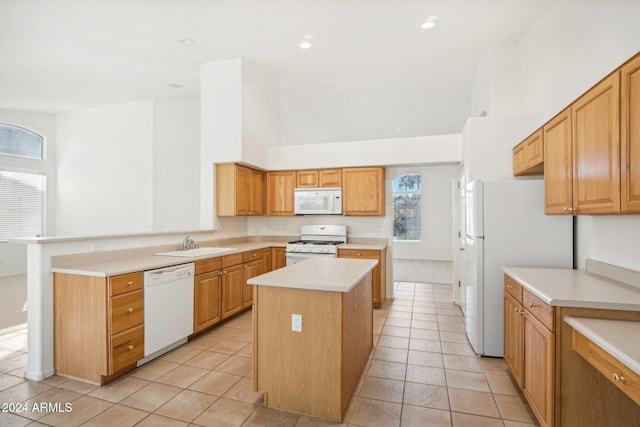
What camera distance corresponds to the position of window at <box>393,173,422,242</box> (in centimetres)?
948

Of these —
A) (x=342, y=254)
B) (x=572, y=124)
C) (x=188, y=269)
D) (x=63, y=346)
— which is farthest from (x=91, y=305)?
(x=572, y=124)

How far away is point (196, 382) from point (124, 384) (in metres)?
0.56

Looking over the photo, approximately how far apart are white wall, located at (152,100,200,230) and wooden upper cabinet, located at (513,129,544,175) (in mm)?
5239

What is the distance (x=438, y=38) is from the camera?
3.70m

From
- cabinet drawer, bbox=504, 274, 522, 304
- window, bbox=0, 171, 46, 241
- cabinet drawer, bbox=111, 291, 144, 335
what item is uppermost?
window, bbox=0, 171, 46, 241

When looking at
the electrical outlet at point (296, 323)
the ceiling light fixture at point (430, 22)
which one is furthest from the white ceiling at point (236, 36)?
the electrical outlet at point (296, 323)

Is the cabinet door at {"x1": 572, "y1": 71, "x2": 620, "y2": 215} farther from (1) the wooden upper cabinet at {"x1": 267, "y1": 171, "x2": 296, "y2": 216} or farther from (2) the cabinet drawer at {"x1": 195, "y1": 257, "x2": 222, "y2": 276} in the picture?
(1) the wooden upper cabinet at {"x1": 267, "y1": 171, "x2": 296, "y2": 216}

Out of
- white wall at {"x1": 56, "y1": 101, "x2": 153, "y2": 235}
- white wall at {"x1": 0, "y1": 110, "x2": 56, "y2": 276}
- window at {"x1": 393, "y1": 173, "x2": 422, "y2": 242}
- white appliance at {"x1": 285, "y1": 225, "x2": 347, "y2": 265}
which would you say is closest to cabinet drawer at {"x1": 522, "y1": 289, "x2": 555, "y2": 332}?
white appliance at {"x1": 285, "y1": 225, "x2": 347, "y2": 265}

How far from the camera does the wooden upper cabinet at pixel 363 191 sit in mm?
4832

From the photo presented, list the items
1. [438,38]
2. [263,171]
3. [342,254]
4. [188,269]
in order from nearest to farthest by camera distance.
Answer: [188,269], [438,38], [342,254], [263,171]

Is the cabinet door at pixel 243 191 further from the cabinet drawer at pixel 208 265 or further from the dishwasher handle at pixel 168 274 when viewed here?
the dishwasher handle at pixel 168 274

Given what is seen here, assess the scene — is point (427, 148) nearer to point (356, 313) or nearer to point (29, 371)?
point (356, 313)

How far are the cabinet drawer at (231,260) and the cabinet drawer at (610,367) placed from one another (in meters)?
3.28

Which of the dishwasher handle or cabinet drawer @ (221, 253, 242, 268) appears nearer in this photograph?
the dishwasher handle
